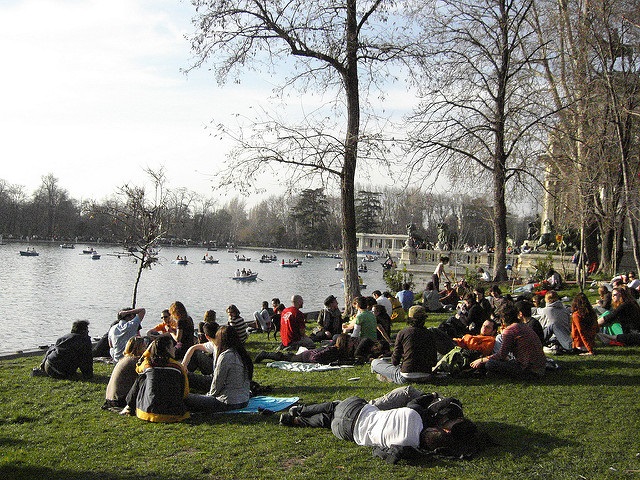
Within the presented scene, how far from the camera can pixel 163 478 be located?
16.7 feet

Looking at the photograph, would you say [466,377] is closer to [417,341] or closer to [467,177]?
[417,341]

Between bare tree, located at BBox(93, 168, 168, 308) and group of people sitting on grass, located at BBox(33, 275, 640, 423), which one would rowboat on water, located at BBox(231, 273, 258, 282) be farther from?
group of people sitting on grass, located at BBox(33, 275, 640, 423)

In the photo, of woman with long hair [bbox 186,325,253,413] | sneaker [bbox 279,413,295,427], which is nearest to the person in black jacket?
woman with long hair [bbox 186,325,253,413]

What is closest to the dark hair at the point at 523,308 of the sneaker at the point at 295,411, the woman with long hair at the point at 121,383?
the sneaker at the point at 295,411

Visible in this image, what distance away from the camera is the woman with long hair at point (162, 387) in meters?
6.71

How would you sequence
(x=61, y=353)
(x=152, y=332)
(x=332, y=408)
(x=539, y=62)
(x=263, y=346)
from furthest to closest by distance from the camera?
(x=539, y=62) < (x=263, y=346) < (x=152, y=332) < (x=61, y=353) < (x=332, y=408)

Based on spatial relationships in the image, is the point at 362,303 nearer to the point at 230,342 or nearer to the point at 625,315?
the point at 230,342

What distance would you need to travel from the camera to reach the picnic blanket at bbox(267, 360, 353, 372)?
9531 millimetres

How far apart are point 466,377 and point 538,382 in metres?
0.91

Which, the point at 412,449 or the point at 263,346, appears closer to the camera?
the point at 412,449

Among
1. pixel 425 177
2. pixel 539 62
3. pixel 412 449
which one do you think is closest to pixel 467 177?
pixel 425 177

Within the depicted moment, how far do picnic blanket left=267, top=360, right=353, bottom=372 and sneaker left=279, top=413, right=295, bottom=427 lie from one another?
2877 mm

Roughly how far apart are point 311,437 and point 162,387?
1.75m

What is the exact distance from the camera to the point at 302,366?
31.9 feet
